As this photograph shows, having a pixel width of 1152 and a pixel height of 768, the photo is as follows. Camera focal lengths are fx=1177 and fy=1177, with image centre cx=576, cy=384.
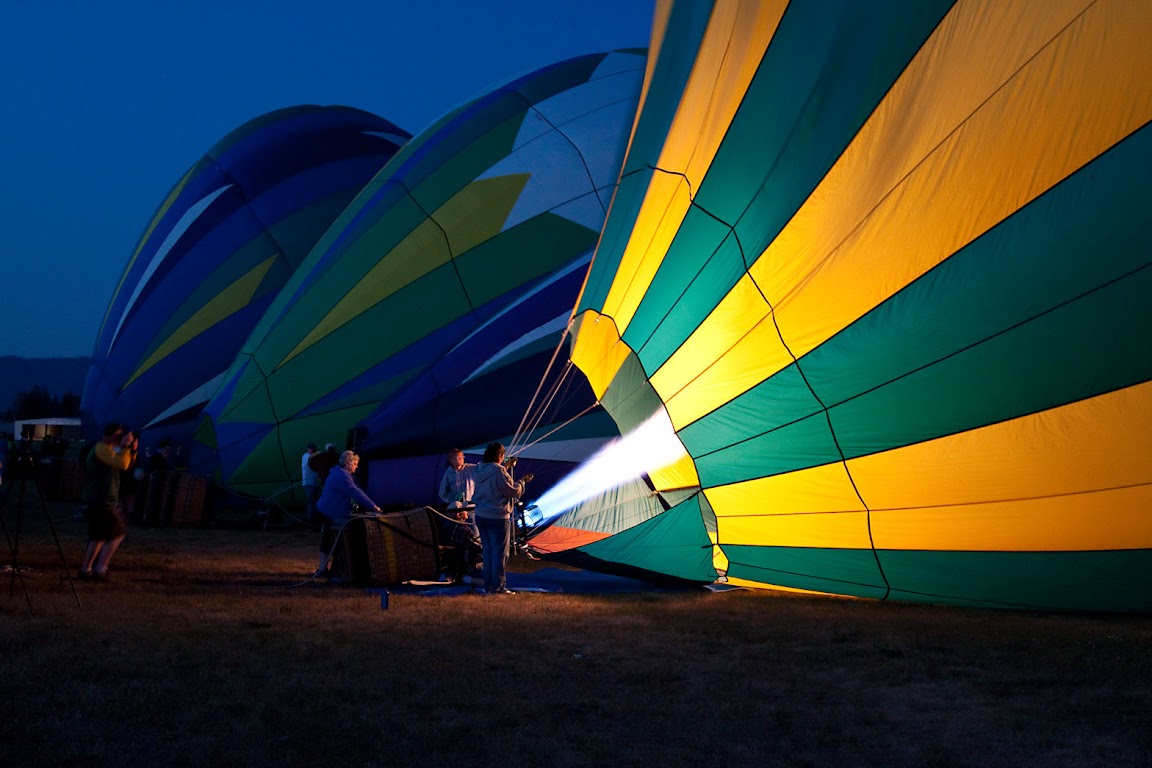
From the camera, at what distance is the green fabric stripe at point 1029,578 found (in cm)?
492

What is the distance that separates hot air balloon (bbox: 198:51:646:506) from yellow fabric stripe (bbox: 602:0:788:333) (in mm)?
3616

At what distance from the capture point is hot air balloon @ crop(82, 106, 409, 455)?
1385 cm

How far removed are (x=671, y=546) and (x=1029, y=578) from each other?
1932mm

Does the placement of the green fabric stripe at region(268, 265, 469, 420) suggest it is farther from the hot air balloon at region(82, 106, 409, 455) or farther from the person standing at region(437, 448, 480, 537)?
the hot air balloon at region(82, 106, 409, 455)

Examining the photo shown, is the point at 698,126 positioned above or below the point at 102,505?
above

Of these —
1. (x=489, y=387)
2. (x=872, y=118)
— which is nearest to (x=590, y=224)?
(x=489, y=387)

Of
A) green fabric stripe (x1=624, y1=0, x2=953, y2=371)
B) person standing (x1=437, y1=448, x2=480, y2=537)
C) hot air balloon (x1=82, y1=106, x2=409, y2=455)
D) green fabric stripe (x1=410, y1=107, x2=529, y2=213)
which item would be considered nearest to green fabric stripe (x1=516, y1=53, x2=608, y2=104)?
green fabric stripe (x1=410, y1=107, x2=529, y2=213)

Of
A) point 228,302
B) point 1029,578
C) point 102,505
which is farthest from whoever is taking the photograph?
point 228,302

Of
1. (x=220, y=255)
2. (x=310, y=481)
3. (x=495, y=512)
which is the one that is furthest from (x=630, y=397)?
(x=220, y=255)

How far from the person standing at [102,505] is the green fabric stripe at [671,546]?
2.96m

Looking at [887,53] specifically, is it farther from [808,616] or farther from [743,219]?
[808,616]

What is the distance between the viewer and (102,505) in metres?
6.98

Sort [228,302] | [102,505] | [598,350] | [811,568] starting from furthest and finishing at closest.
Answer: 1. [228,302]
2. [102,505]
3. [598,350]
4. [811,568]

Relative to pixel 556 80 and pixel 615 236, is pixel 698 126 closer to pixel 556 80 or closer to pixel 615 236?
pixel 615 236
